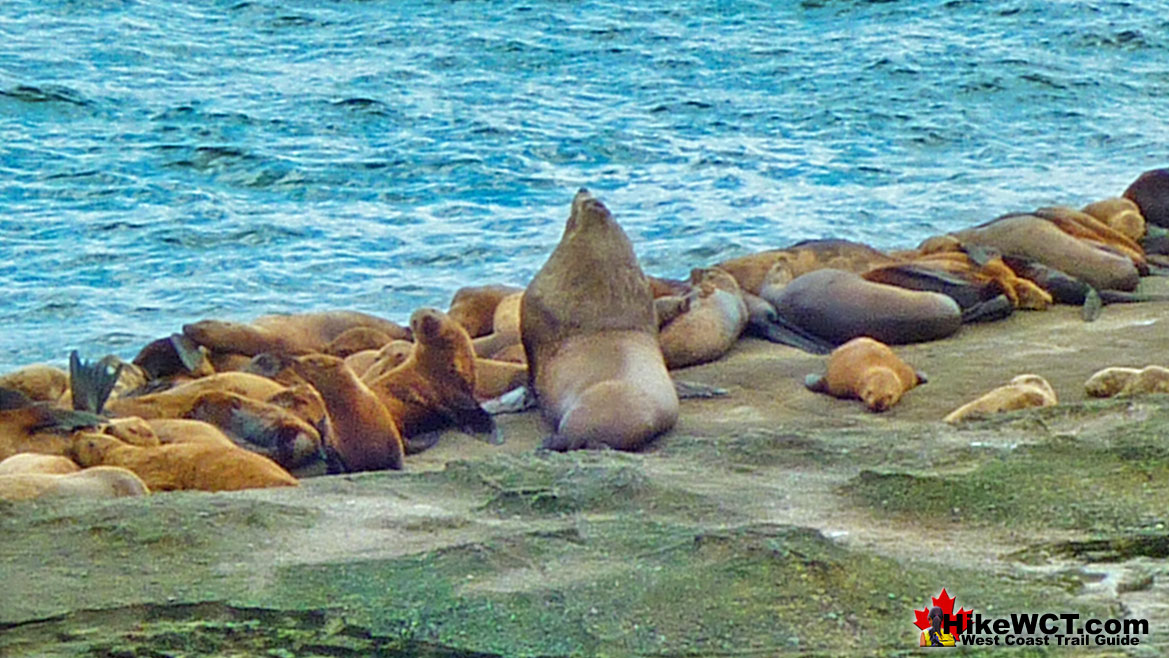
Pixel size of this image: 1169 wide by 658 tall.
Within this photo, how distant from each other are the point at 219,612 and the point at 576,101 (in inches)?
533

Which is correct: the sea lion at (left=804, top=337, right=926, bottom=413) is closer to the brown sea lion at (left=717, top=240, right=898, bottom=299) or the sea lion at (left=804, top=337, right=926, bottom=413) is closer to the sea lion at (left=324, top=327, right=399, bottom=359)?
the brown sea lion at (left=717, top=240, right=898, bottom=299)

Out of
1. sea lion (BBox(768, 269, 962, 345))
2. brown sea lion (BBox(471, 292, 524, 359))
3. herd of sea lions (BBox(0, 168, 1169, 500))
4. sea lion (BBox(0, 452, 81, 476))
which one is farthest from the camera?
brown sea lion (BBox(471, 292, 524, 359))

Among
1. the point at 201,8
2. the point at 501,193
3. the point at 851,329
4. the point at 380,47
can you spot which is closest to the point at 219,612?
the point at 851,329

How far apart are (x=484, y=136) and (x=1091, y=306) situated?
25.3ft

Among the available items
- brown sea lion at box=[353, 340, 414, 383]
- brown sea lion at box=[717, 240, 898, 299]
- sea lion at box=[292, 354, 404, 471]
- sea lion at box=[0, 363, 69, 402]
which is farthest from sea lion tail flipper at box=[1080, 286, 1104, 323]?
sea lion at box=[0, 363, 69, 402]

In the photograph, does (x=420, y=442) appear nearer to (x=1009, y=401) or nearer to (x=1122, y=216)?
(x=1009, y=401)

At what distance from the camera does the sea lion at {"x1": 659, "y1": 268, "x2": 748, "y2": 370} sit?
700cm

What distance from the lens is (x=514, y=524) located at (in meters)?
3.47

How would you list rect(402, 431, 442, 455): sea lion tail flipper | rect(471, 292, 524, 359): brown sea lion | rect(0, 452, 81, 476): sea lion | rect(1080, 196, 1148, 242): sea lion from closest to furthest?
rect(0, 452, 81, 476): sea lion < rect(402, 431, 442, 455): sea lion tail flipper < rect(471, 292, 524, 359): brown sea lion < rect(1080, 196, 1148, 242): sea lion

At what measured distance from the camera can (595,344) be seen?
6.31 metres

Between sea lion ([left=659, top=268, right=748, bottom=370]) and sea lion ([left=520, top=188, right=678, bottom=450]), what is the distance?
0.34 meters

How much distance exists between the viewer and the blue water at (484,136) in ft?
34.9

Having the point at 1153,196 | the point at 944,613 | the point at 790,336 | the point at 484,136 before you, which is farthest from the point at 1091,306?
the point at 484,136

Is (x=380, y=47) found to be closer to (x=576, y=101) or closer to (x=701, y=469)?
(x=576, y=101)
